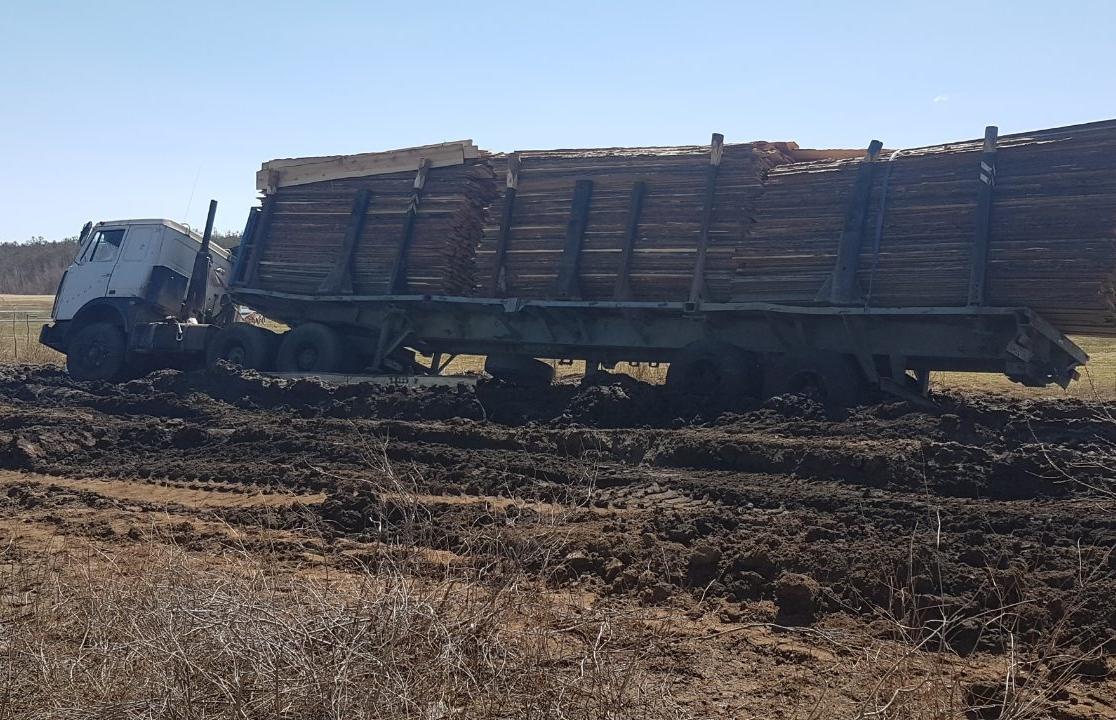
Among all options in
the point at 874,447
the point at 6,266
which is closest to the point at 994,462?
the point at 874,447

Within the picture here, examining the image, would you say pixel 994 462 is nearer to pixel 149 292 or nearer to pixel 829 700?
pixel 829 700

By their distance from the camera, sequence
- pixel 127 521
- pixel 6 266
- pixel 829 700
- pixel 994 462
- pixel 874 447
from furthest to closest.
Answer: pixel 6 266, pixel 874 447, pixel 994 462, pixel 127 521, pixel 829 700

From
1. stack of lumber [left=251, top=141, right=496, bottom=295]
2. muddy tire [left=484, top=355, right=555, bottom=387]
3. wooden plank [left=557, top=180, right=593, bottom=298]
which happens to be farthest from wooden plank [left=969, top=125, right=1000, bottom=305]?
stack of lumber [left=251, top=141, right=496, bottom=295]

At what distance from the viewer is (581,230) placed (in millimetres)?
16375

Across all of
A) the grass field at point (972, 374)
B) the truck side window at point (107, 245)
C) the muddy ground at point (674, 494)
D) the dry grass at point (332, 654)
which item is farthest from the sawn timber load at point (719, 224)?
the dry grass at point (332, 654)

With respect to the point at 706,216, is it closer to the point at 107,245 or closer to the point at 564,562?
the point at 564,562

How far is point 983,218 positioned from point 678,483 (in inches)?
224

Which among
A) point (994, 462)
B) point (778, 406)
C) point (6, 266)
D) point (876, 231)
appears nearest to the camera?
point (994, 462)

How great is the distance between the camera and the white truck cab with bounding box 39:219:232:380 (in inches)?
809

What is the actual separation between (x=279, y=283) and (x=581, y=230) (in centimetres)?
619

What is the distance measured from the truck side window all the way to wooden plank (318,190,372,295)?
16.6 feet

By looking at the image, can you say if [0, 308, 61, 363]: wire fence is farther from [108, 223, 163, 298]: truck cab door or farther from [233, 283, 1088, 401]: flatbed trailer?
[233, 283, 1088, 401]: flatbed trailer

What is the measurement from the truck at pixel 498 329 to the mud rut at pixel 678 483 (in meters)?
0.92

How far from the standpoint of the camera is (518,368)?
57.1 ft
